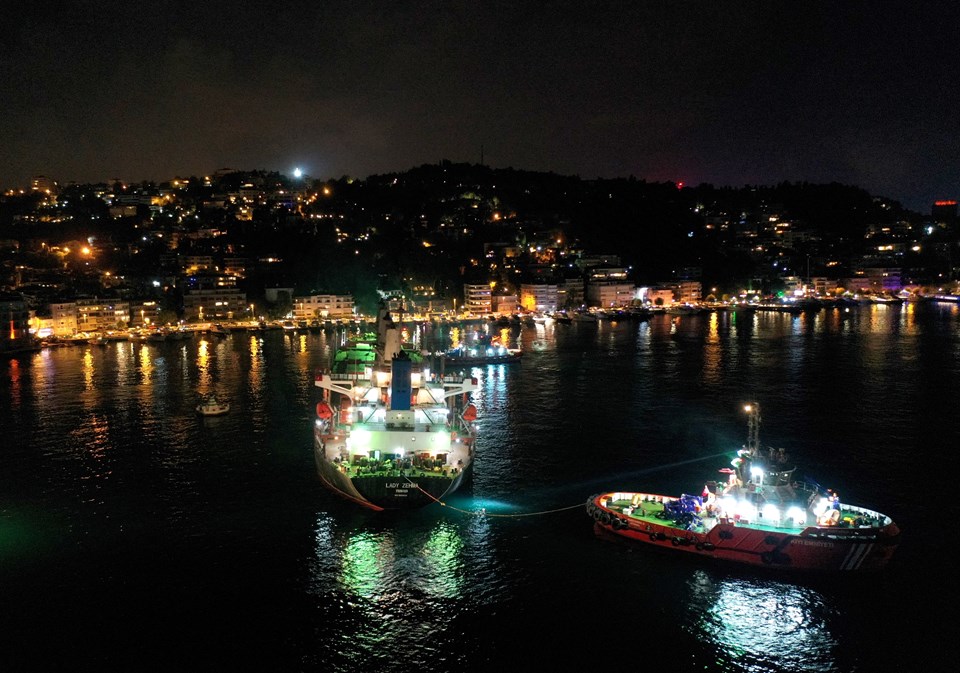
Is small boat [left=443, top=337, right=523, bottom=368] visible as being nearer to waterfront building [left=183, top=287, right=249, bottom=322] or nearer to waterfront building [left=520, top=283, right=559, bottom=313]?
waterfront building [left=183, top=287, right=249, bottom=322]

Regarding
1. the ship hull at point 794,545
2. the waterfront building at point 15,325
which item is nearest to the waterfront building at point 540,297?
the waterfront building at point 15,325

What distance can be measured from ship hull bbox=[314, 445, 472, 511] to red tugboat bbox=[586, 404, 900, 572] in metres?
3.97

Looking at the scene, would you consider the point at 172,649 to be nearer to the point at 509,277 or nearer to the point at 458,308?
the point at 458,308

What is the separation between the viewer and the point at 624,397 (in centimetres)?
3422

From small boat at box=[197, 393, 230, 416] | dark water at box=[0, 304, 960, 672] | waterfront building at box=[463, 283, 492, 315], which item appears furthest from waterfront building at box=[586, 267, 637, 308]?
small boat at box=[197, 393, 230, 416]

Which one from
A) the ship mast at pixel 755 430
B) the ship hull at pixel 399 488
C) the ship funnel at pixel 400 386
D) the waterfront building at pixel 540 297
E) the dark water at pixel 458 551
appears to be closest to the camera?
the dark water at pixel 458 551

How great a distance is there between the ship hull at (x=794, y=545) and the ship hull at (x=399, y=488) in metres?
5.65

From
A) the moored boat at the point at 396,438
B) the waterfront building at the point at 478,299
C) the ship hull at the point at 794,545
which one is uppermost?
the waterfront building at the point at 478,299

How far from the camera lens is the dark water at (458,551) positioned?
12.4 m

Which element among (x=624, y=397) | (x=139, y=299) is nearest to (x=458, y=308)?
(x=139, y=299)

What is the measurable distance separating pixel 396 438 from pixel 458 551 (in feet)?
14.5

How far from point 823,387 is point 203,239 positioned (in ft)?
308

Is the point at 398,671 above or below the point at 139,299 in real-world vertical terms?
below

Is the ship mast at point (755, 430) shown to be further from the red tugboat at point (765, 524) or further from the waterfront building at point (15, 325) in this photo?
the waterfront building at point (15, 325)
